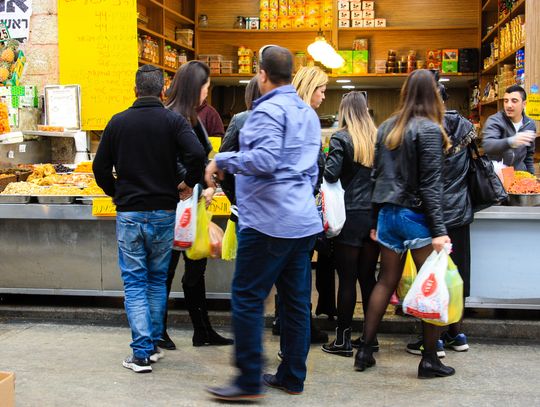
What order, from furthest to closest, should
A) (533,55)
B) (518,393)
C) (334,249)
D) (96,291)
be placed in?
(533,55) < (96,291) < (334,249) < (518,393)

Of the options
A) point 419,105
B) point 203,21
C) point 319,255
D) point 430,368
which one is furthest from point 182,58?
point 430,368

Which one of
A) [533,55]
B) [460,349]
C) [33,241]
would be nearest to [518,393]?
[460,349]

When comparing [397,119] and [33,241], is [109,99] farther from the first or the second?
[397,119]

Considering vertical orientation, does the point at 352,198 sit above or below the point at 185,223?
above

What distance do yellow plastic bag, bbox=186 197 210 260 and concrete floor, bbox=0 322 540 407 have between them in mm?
654

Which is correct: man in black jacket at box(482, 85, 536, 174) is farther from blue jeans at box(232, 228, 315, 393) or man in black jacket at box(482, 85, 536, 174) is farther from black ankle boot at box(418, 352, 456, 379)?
blue jeans at box(232, 228, 315, 393)

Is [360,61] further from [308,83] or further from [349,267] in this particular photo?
[349,267]

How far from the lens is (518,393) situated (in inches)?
163

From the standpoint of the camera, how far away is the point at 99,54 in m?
8.21

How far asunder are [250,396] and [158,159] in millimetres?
1463

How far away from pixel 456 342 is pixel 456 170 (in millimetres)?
1198

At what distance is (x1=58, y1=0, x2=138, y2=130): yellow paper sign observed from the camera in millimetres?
8117

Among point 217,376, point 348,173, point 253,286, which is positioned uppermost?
point 348,173

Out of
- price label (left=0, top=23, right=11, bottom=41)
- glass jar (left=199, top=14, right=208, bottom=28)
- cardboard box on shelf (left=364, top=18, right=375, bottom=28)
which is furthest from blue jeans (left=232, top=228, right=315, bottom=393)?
glass jar (left=199, top=14, right=208, bottom=28)
